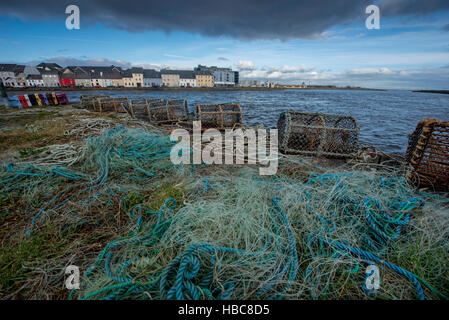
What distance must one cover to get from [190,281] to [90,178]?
10.3 feet

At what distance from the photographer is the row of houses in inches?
2505

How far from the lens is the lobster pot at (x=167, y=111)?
9.66 metres

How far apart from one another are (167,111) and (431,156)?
950 centimetres

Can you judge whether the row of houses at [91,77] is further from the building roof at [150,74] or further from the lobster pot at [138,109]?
the lobster pot at [138,109]

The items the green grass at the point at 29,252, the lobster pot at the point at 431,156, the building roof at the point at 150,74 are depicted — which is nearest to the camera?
the green grass at the point at 29,252

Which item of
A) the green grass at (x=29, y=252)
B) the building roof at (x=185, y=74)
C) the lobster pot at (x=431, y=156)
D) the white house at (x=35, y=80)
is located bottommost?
the green grass at (x=29, y=252)

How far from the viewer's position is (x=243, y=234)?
2.25m

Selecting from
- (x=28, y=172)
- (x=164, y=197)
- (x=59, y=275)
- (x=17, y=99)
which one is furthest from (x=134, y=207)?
(x=17, y=99)

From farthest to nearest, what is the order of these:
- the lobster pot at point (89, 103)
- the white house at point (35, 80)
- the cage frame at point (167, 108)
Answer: the white house at point (35, 80)
the lobster pot at point (89, 103)
the cage frame at point (167, 108)

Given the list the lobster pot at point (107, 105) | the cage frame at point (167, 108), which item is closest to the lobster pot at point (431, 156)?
the cage frame at point (167, 108)

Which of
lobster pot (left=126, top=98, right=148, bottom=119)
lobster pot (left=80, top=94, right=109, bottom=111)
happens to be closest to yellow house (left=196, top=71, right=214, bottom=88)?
lobster pot (left=80, top=94, right=109, bottom=111)

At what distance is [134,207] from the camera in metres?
2.85

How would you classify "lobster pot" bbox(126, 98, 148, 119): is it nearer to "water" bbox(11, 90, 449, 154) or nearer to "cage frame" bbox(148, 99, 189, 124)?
"cage frame" bbox(148, 99, 189, 124)

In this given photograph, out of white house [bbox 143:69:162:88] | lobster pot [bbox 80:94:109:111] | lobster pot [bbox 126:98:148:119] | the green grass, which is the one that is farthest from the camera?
white house [bbox 143:69:162:88]
